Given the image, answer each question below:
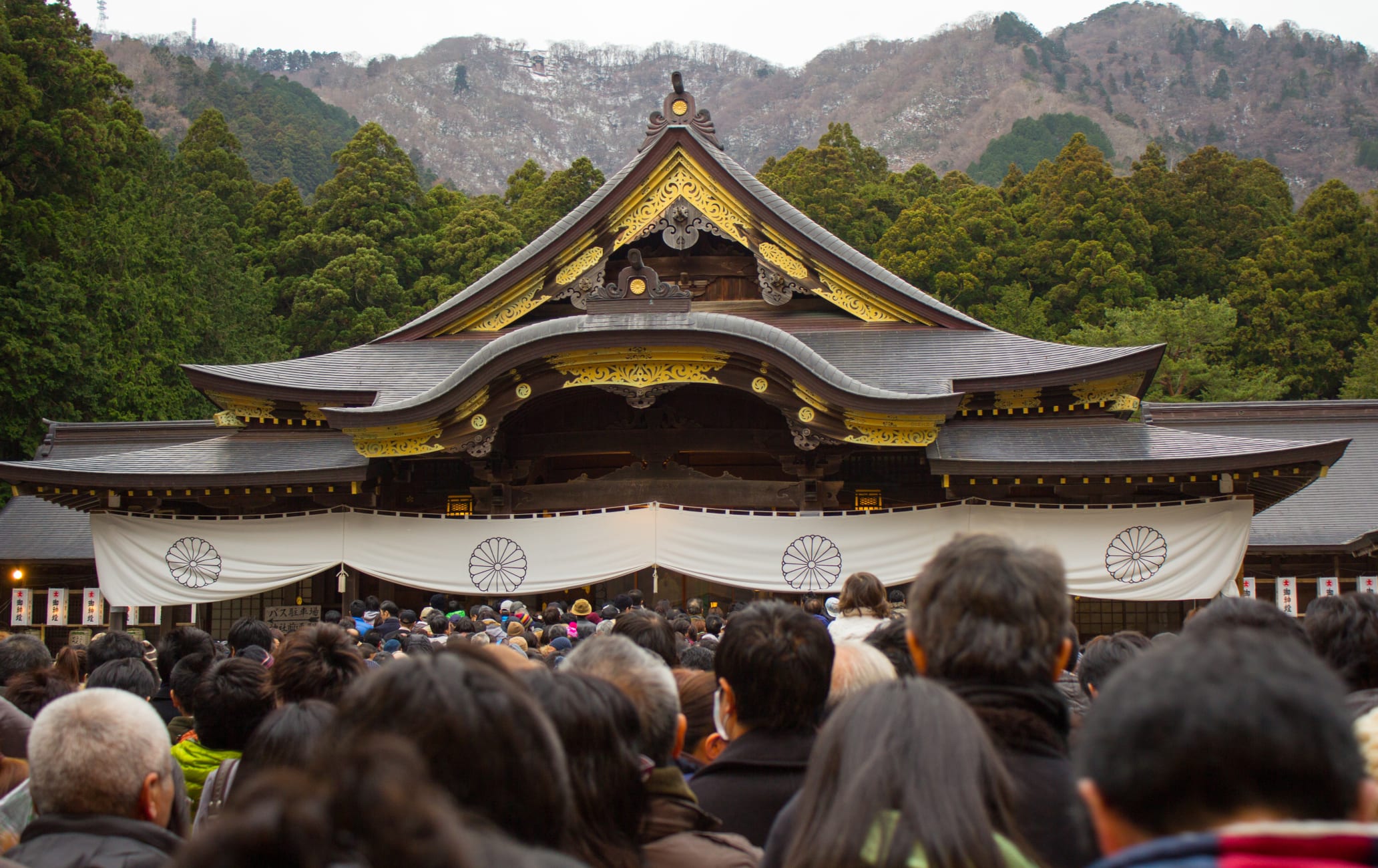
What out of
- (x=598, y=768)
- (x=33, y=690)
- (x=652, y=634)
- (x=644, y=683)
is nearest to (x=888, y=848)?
(x=598, y=768)

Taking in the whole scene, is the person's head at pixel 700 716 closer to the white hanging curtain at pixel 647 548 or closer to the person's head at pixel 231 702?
the person's head at pixel 231 702

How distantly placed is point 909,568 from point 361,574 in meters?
5.88

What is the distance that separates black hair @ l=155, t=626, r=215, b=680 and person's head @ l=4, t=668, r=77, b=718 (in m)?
0.65

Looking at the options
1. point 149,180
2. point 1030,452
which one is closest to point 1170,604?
point 1030,452

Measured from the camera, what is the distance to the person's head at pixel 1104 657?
382 cm

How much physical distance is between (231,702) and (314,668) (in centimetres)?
33

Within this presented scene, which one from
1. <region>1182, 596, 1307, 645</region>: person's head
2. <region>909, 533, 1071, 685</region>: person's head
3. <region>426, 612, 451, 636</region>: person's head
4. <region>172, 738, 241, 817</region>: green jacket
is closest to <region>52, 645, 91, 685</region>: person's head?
<region>172, 738, 241, 817</region>: green jacket

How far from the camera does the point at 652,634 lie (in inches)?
173

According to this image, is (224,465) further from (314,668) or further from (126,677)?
(314,668)

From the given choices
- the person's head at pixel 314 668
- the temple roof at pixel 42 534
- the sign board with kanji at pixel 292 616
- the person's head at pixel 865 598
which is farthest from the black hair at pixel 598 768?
the temple roof at pixel 42 534

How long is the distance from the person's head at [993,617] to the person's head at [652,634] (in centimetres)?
199

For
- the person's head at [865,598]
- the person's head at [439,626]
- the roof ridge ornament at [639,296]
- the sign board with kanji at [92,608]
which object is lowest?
the sign board with kanji at [92,608]

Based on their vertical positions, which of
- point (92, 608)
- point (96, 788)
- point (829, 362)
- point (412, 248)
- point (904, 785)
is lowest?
point (92, 608)

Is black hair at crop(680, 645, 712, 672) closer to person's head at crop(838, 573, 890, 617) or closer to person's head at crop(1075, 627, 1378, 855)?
person's head at crop(838, 573, 890, 617)
